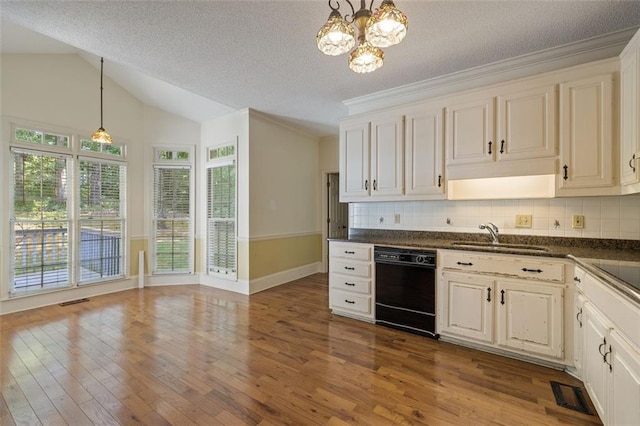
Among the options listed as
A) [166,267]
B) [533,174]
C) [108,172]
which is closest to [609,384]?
[533,174]

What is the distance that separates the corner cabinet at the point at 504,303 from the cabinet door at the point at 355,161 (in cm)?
131

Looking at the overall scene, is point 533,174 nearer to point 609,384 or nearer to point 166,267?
point 609,384

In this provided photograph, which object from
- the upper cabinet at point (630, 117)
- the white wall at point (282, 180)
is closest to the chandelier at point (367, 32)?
the upper cabinet at point (630, 117)

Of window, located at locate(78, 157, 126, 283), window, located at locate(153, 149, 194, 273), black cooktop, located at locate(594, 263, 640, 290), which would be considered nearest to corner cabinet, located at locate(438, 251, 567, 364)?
black cooktop, located at locate(594, 263, 640, 290)

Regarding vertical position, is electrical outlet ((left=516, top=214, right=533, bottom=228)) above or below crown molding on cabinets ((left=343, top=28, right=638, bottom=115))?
below

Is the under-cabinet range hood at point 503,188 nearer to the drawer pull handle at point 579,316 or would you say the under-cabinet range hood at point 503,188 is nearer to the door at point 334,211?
the drawer pull handle at point 579,316

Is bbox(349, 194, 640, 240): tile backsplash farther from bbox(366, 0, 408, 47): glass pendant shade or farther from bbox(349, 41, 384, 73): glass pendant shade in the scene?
bbox(366, 0, 408, 47): glass pendant shade

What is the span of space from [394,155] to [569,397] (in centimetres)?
251

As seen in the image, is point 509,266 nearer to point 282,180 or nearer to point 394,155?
point 394,155

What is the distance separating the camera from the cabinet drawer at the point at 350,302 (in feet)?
10.7

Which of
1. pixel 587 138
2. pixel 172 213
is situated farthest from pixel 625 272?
pixel 172 213

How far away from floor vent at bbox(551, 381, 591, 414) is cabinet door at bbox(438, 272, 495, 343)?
53 centimetres

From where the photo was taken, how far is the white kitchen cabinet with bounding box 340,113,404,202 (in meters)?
3.29

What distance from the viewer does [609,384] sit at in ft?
4.86
